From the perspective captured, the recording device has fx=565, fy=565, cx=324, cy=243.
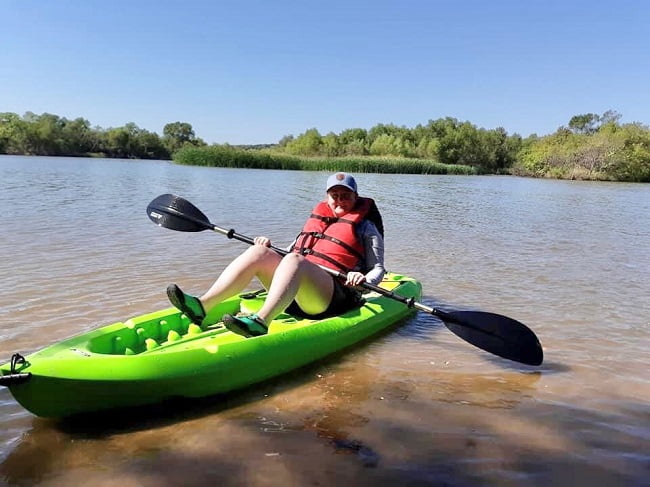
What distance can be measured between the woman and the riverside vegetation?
33.3m

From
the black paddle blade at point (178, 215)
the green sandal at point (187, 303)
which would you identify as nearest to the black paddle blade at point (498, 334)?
the green sandal at point (187, 303)

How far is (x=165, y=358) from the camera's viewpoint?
2.81 metres

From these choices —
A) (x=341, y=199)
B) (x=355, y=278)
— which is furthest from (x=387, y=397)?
(x=341, y=199)

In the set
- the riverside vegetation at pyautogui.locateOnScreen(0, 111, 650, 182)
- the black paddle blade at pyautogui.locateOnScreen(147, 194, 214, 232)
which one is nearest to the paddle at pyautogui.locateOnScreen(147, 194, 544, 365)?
the black paddle blade at pyautogui.locateOnScreen(147, 194, 214, 232)

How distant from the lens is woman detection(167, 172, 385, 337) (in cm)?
330

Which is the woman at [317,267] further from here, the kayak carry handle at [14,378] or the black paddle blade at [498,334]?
the kayak carry handle at [14,378]

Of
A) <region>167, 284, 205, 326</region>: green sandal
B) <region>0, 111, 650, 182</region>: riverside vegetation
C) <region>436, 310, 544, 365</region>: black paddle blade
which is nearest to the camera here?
<region>167, 284, 205, 326</region>: green sandal

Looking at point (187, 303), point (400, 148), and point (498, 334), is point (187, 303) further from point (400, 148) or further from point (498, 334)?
point (400, 148)

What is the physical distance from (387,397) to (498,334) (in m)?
0.93

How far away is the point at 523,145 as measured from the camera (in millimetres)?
60094

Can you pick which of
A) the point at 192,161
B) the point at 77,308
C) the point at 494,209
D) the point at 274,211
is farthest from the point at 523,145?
the point at 77,308

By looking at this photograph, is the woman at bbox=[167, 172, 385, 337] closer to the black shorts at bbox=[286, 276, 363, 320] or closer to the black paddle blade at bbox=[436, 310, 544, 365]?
the black shorts at bbox=[286, 276, 363, 320]

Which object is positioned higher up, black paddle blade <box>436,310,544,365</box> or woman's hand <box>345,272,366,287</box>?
woman's hand <box>345,272,366,287</box>

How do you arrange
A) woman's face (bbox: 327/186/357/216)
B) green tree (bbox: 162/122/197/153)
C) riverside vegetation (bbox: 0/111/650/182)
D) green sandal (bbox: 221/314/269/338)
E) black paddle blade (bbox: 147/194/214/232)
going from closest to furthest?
green sandal (bbox: 221/314/269/338) < woman's face (bbox: 327/186/357/216) < black paddle blade (bbox: 147/194/214/232) < riverside vegetation (bbox: 0/111/650/182) < green tree (bbox: 162/122/197/153)
